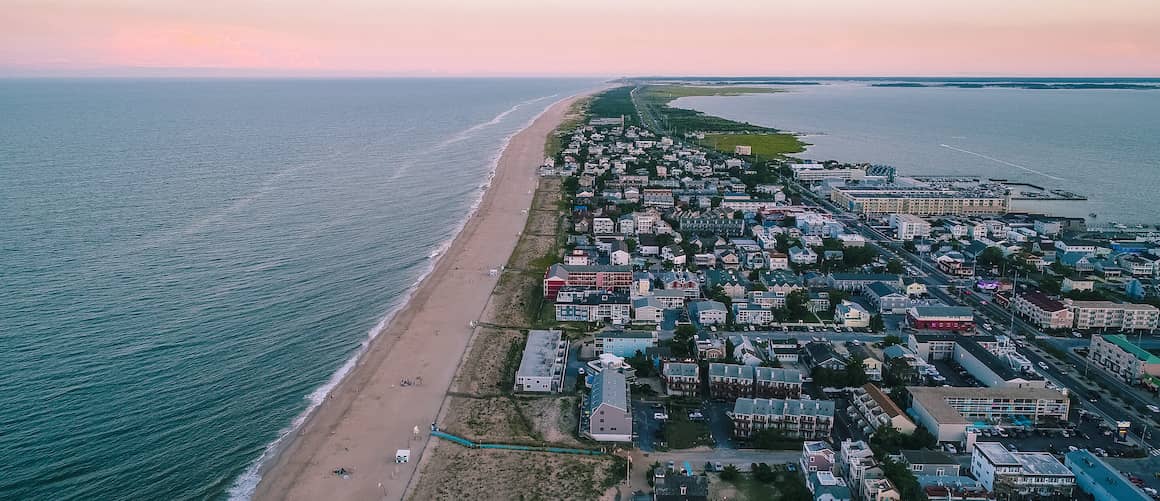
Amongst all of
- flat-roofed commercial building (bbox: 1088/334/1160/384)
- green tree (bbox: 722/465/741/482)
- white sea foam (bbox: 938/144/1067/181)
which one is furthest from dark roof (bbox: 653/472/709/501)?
white sea foam (bbox: 938/144/1067/181)

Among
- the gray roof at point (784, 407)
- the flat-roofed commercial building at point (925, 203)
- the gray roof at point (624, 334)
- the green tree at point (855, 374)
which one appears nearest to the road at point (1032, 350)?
the flat-roofed commercial building at point (925, 203)

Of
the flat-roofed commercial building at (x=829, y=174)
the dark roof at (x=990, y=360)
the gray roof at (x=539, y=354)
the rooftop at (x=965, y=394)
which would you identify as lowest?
the dark roof at (x=990, y=360)

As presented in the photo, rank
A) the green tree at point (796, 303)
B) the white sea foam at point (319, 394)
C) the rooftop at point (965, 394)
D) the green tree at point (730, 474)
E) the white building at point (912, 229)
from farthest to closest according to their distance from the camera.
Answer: the white building at point (912, 229) < the green tree at point (796, 303) < the rooftop at point (965, 394) < the green tree at point (730, 474) < the white sea foam at point (319, 394)

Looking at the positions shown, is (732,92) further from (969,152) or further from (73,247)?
(73,247)

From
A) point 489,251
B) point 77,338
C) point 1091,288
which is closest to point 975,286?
point 1091,288

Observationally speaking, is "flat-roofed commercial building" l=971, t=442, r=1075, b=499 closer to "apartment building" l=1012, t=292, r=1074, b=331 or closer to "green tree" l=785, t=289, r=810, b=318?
"green tree" l=785, t=289, r=810, b=318

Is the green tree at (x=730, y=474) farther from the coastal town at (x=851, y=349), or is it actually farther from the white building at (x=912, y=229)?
the white building at (x=912, y=229)
